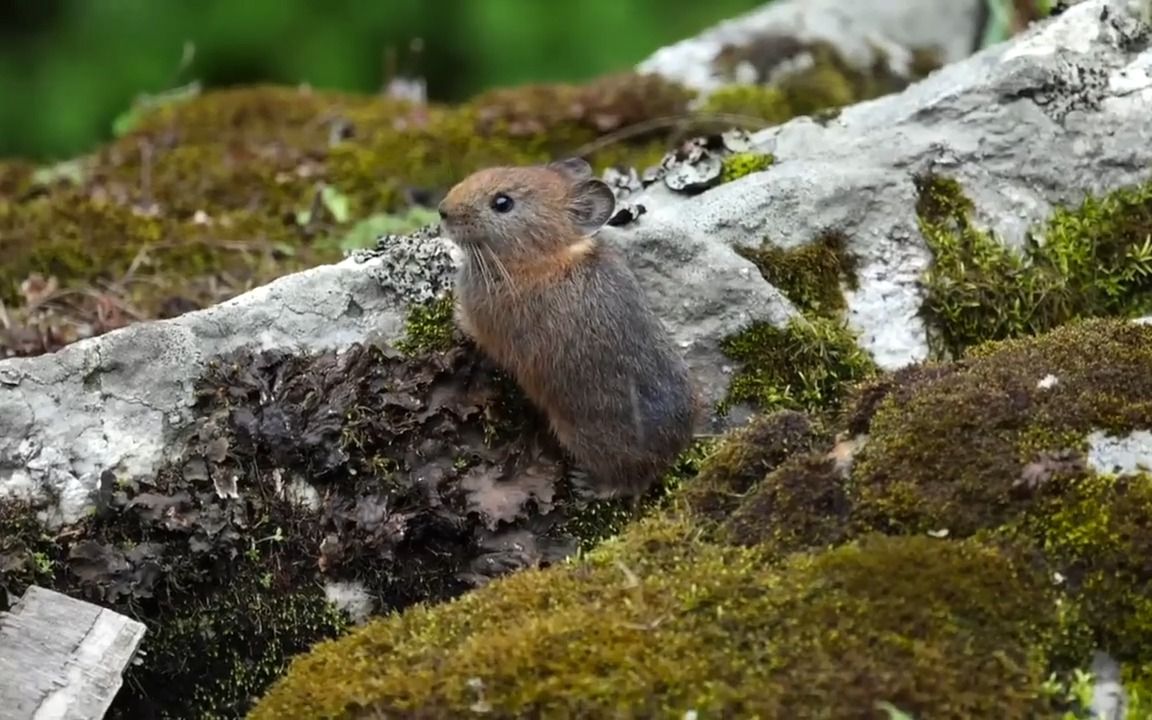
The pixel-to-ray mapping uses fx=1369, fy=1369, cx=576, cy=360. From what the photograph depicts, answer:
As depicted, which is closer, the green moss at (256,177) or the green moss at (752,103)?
the green moss at (256,177)

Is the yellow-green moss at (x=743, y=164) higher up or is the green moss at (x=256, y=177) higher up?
the yellow-green moss at (x=743, y=164)

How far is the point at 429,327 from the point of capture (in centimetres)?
547

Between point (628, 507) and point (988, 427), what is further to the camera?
point (628, 507)

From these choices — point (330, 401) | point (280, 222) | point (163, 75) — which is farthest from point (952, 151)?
point (163, 75)

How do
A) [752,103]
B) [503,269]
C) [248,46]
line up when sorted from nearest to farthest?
[503,269] → [752,103] → [248,46]

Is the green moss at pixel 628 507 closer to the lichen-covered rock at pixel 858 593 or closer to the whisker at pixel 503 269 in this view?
the lichen-covered rock at pixel 858 593

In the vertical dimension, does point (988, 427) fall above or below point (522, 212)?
below

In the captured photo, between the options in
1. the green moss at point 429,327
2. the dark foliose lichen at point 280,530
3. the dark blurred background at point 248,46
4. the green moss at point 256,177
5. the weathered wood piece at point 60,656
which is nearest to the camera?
the weathered wood piece at point 60,656

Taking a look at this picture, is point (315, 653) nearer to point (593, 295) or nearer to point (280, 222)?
point (593, 295)

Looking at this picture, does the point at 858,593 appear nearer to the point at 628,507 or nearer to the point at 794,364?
the point at 628,507

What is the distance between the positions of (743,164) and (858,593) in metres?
3.15

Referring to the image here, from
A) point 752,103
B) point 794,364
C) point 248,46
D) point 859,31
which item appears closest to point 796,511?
point 794,364

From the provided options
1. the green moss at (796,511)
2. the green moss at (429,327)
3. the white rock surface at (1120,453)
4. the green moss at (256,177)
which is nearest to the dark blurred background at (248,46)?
the green moss at (256,177)

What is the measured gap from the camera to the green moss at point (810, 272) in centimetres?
573
